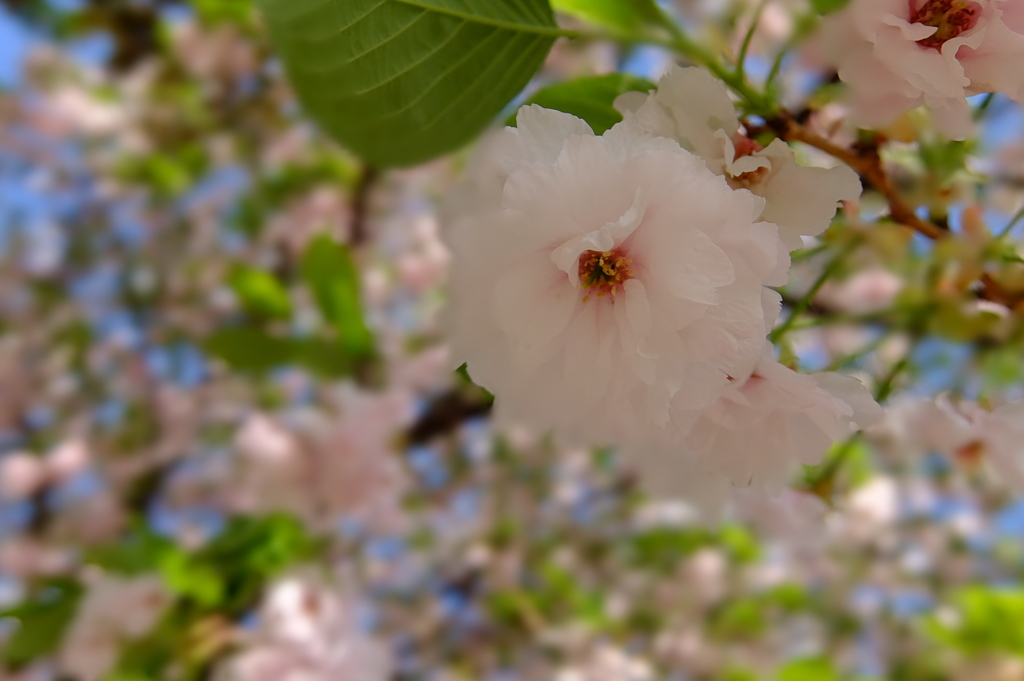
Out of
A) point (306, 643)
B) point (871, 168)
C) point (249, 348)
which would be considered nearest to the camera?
point (871, 168)

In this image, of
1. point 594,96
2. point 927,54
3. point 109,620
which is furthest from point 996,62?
point 109,620

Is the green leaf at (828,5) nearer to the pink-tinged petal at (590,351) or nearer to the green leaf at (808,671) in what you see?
the pink-tinged petal at (590,351)

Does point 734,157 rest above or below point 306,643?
below

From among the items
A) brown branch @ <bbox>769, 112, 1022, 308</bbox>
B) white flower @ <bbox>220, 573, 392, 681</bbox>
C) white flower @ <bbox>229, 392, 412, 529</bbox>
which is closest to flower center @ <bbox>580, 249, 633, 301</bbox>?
brown branch @ <bbox>769, 112, 1022, 308</bbox>

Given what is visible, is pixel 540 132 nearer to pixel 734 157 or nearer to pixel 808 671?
pixel 734 157

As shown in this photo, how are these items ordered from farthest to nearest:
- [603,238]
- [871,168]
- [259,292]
Answer: [259,292], [871,168], [603,238]

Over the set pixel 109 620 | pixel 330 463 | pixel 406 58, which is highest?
pixel 109 620

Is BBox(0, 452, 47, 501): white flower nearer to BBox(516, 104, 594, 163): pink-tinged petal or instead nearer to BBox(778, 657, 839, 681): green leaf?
BBox(778, 657, 839, 681): green leaf
